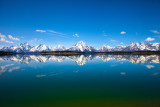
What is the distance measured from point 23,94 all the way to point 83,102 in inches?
257

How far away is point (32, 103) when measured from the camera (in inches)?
371

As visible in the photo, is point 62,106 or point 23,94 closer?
point 62,106

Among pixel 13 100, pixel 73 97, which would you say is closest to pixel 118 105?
pixel 73 97

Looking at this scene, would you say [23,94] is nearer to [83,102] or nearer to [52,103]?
[52,103]

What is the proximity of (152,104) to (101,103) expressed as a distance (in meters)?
4.19

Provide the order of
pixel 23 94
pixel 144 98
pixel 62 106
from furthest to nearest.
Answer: pixel 23 94 < pixel 144 98 < pixel 62 106

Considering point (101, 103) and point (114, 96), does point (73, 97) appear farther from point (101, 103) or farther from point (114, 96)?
point (114, 96)

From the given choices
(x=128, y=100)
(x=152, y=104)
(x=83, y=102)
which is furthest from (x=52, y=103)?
(x=152, y=104)

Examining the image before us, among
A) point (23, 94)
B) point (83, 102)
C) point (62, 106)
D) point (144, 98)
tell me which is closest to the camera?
point (62, 106)

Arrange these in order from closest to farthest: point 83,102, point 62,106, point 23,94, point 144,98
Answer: point 62,106, point 83,102, point 144,98, point 23,94

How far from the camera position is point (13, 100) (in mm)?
10055

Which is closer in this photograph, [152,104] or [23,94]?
[152,104]

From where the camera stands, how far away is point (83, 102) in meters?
9.55

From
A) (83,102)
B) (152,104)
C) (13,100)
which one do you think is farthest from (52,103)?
(152,104)
